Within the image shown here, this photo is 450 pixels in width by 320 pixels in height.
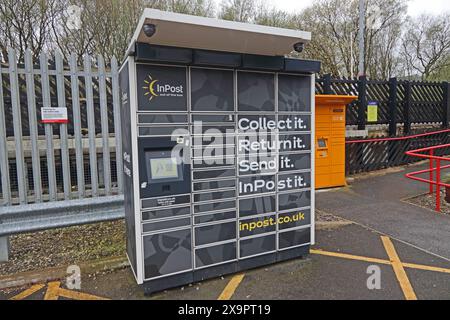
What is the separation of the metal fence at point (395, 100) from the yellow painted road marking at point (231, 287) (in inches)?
229

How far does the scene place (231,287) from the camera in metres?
3.06

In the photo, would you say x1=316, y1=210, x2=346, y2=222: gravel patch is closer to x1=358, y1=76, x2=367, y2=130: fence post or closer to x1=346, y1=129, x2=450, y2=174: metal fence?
x1=346, y1=129, x2=450, y2=174: metal fence

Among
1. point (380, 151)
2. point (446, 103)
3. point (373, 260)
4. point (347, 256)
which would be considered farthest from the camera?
point (446, 103)

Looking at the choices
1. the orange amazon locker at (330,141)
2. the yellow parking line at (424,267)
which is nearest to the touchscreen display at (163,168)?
the yellow parking line at (424,267)

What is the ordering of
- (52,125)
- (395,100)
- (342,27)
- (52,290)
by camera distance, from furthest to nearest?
(342,27), (395,100), (52,125), (52,290)

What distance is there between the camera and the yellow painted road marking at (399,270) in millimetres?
2872

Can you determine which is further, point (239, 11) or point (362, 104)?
point (239, 11)

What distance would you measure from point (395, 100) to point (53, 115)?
878 centimetres

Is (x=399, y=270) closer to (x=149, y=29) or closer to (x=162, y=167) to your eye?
(x=162, y=167)

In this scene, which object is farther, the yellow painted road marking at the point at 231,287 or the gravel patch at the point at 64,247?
the gravel patch at the point at 64,247

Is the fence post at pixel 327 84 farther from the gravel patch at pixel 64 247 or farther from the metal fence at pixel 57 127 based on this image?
the metal fence at pixel 57 127

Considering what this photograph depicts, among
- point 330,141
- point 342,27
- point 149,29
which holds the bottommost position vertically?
point 330,141

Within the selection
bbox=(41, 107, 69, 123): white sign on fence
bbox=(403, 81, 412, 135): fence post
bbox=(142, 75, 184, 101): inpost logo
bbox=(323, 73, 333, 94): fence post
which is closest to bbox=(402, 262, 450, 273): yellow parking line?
bbox=(142, 75, 184, 101): inpost logo

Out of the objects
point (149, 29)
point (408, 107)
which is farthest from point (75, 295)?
point (408, 107)
